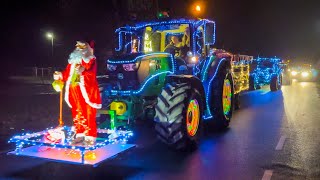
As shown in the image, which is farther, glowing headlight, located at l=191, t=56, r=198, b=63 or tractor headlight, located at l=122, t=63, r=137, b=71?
glowing headlight, located at l=191, t=56, r=198, b=63

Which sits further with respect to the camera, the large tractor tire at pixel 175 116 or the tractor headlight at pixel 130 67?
the tractor headlight at pixel 130 67

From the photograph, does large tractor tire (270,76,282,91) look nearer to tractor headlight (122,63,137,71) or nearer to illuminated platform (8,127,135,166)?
tractor headlight (122,63,137,71)

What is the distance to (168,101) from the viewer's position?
877 cm

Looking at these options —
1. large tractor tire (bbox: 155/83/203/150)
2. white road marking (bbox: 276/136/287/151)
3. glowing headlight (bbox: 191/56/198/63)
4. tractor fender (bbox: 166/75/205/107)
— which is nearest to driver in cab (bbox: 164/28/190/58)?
glowing headlight (bbox: 191/56/198/63)

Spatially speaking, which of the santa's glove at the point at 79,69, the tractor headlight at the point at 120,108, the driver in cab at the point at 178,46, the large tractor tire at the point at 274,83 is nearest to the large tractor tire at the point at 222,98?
the driver in cab at the point at 178,46

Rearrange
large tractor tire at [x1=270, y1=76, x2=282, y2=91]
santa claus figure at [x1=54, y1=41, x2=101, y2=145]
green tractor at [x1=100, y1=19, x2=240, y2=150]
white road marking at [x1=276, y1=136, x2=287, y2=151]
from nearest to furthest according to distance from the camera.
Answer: santa claus figure at [x1=54, y1=41, x2=101, y2=145] < green tractor at [x1=100, y1=19, x2=240, y2=150] < white road marking at [x1=276, y1=136, x2=287, y2=151] < large tractor tire at [x1=270, y1=76, x2=282, y2=91]

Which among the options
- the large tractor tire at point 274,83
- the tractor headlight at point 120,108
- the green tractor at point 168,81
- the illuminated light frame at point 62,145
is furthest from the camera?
the large tractor tire at point 274,83

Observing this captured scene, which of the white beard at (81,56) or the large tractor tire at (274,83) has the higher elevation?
the white beard at (81,56)

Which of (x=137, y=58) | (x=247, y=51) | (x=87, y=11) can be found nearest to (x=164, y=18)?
(x=137, y=58)

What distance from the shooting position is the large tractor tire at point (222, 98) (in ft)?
38.2

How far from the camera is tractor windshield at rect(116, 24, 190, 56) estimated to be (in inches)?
439

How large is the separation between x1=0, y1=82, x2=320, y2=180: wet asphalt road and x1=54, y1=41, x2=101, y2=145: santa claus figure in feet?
2.31

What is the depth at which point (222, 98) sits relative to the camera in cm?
1184

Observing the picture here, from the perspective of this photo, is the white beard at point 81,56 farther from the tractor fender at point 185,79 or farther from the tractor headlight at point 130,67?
the tractor fender at point 185,79
